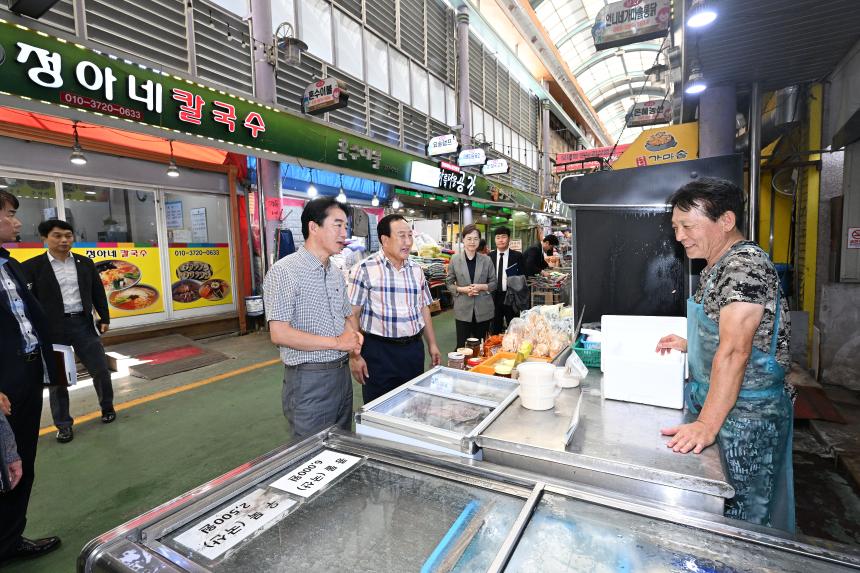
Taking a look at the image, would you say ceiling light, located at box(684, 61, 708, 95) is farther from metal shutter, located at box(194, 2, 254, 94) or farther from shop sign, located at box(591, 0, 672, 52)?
metal shutter, located at box(194, 2, 254, 94)

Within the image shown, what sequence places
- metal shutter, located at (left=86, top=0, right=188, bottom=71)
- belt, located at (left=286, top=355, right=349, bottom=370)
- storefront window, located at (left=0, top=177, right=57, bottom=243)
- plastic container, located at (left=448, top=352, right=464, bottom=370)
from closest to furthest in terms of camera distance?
1. belt, located at (left=286, top=355, right=349, bottom=370)
2. plastic container, located at (left=448, top=352, right=464, bottom=370)
3. metal shutter, located at (left=86, top=0, right=188, bottom=71)
4. storefront window, located at (left=0, top=177, right=57, bottom=243)

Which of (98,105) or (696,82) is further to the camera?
(98,105)

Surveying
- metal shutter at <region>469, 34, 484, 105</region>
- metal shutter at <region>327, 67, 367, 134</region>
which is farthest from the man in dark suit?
metal shutter at <region>469, 34, 484, 105</region>

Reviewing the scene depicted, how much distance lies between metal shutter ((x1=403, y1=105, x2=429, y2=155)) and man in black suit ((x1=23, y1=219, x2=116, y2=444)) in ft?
23.4

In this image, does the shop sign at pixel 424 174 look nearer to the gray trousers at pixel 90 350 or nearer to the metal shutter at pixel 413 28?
the metal shutter at pixel 413 28

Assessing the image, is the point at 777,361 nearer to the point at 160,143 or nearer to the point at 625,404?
the point at 625,404

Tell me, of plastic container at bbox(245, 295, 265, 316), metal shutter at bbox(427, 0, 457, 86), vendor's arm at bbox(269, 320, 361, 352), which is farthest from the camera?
metal shutter at bbox(427, 0, 457, 86)

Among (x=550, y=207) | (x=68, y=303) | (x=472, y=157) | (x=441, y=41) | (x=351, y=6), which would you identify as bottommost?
(x=68, y=303)

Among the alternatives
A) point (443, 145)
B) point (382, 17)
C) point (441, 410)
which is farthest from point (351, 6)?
point (441, 410)

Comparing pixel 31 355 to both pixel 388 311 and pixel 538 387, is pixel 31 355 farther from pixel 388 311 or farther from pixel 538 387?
pixel 538 387

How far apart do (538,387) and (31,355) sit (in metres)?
2.81

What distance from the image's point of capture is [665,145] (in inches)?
161

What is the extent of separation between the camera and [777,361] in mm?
1542

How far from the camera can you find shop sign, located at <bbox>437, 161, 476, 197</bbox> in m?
10.6
